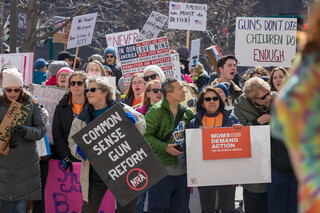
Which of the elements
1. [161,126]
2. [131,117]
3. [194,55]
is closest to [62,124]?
[161,126]

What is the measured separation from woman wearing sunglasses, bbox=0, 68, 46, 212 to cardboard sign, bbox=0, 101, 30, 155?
0.04 meters

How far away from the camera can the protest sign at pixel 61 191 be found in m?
7.33

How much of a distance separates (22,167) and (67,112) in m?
1.05

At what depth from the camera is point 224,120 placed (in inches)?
252

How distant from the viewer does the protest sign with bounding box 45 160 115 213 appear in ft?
24.0

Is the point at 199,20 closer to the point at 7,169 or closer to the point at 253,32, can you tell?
the point at 253,32

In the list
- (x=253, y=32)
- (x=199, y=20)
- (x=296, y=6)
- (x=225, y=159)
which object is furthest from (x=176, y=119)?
(x=296, y=6)

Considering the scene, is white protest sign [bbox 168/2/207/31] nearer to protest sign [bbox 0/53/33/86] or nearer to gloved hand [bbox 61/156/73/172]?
protest sign [bbox 0/53/33/86]

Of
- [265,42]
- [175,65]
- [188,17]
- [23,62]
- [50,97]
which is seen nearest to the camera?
[50,97]

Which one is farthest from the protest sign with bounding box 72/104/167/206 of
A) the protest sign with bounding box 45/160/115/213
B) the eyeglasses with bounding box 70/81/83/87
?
the protest sign with bounding box 45/160/115/213

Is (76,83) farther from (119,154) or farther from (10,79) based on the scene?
(119,154)

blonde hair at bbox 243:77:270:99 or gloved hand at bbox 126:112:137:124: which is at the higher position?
blonde hair at bbox 243:77:270:99

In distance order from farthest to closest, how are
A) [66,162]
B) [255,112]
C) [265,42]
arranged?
[265,42] < [66,162] < [255,112]

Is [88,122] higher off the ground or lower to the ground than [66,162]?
higher
